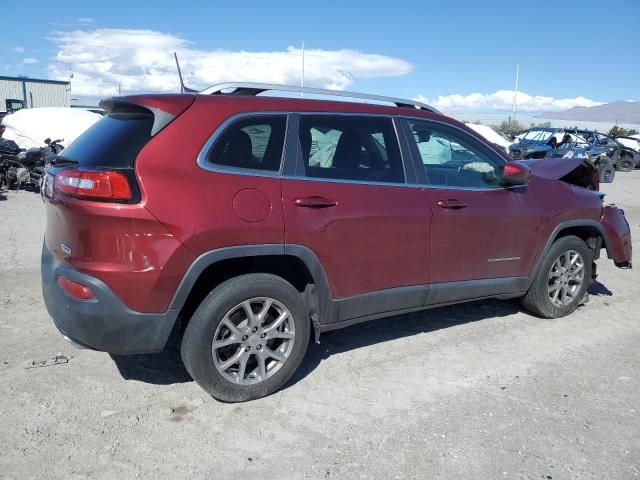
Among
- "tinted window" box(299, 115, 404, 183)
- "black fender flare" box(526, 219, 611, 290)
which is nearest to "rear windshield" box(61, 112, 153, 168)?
"tinted window" box(299, 115, 404, 183)

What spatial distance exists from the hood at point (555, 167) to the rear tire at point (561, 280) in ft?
1.91

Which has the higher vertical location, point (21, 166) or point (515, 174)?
point (515, 174)

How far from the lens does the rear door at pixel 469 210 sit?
156 inches

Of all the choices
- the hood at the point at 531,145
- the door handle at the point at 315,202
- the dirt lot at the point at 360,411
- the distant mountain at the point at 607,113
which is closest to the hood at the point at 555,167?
the dirt lot at the point at 360,411

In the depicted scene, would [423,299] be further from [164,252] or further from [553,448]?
[164,252]

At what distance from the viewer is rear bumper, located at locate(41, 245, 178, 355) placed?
291cm

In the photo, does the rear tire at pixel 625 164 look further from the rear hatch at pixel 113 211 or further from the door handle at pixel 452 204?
the rear hatch at pixel 113 211

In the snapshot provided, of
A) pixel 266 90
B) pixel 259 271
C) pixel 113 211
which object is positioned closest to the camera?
pixel 113 211

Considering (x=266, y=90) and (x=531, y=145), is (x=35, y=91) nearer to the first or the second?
(x=531, y=145)

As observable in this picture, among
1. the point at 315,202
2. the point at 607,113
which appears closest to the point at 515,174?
the point at 315,202

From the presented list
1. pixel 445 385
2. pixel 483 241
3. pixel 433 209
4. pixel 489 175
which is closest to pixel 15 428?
pixel 445 385

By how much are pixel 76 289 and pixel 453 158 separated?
2.84 metres

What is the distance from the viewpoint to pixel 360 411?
10.9 ft

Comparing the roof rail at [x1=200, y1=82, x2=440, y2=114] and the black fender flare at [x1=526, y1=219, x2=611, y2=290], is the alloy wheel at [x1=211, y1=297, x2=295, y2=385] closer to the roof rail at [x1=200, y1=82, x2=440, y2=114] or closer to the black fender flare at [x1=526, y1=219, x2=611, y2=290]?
the roof rail at [x1=200, y1=82, x2=440, y2=114]
